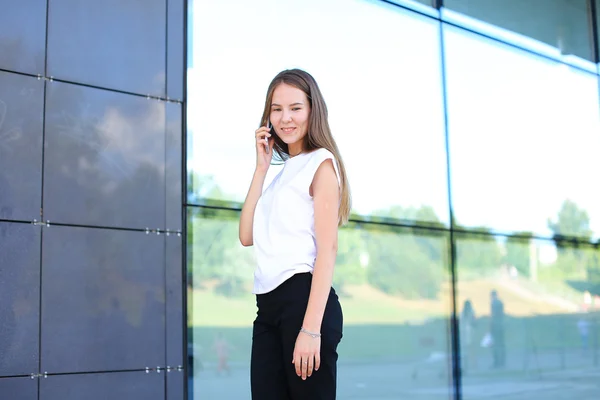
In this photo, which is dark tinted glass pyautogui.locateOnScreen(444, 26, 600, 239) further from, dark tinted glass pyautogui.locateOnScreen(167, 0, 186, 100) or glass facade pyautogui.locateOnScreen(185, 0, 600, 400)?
dark tinted glass pyautogui.locateOnScreen(167, 0, 186, 100)

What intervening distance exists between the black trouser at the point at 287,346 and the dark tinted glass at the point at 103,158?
6.11 ft

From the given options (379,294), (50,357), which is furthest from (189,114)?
(379,294)

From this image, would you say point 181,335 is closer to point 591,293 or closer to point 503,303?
point 503,303

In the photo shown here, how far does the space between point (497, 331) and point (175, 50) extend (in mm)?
3423

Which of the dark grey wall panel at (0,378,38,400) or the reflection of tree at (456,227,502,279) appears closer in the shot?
the dark grey wall panel at (0,378,38,400)

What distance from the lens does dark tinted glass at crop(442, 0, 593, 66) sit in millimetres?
6834

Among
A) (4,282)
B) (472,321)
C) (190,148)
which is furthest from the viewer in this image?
(472,321)

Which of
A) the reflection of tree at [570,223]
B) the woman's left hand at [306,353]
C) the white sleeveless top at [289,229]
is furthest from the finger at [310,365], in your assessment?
the reflection of tree at [570,223]

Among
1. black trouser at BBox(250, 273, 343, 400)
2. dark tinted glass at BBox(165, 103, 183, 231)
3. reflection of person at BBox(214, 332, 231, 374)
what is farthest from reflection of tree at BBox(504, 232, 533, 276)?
black trouser at BBox(250, 273, 343, 400)

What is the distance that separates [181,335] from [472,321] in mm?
2740

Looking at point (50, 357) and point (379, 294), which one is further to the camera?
point (379, 294)

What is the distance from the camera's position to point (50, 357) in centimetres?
399

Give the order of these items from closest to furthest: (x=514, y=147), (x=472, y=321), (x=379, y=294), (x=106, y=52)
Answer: (x=106, y=52), (x=379, y=294), (x=472, y=321), (x=514, y=147)

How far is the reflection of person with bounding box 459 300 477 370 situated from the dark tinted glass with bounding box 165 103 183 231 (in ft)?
8.88
